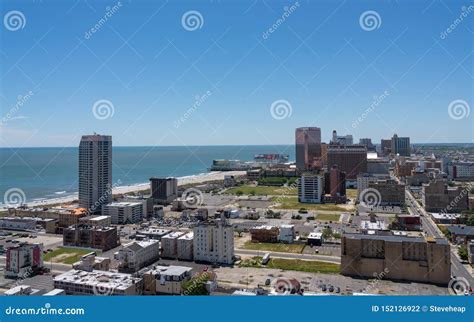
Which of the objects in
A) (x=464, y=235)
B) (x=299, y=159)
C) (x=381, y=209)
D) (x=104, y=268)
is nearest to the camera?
(x=104, y=268)

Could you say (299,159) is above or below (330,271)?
above

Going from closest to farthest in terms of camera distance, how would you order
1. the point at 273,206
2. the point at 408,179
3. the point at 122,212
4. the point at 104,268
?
1. the point at 104,268
2. the point at 122,212
3. the point at 273,206
4. the point at 408,179

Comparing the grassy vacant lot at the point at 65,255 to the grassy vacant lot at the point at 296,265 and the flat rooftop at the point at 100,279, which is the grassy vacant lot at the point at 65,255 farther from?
the grassy vacant lot at the point at 296,265

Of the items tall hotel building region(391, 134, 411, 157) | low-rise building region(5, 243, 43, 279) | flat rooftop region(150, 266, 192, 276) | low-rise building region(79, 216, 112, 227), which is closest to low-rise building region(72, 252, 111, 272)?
low-rise building region(5, 243, 43, 279)

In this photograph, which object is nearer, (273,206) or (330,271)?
(330,271)

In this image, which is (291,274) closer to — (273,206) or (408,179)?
(273,206)

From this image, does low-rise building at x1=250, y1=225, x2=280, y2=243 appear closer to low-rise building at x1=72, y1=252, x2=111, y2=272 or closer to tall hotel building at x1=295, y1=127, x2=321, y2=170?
low-rise building at x1=72, y1=252, x2=111, y2=272

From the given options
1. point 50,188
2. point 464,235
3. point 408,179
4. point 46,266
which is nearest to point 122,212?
point 46,266

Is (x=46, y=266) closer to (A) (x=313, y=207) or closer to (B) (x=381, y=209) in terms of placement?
(A) (x=313, y=207)
